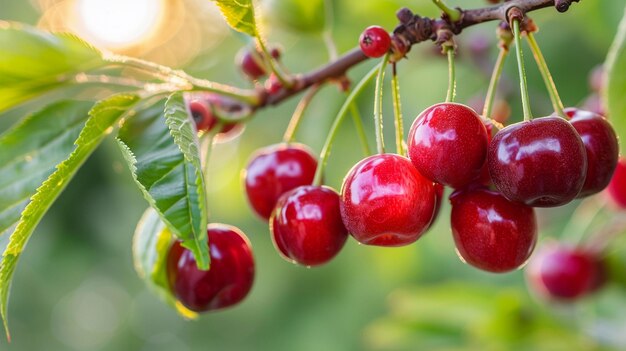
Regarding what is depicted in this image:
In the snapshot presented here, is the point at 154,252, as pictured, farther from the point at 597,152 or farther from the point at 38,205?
the point at 597,152

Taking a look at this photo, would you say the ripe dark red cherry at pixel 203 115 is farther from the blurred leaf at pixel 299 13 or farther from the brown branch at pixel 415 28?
the blurred leaf at pixel 299 13

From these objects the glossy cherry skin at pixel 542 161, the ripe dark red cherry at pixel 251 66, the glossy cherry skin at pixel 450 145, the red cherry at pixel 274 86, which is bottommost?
the glossy cherry skin at pixel 542 161

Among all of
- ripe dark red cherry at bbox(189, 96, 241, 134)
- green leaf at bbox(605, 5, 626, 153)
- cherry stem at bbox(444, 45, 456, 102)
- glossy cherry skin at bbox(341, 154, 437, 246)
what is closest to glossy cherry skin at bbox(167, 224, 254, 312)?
ripe dark red cherry at bbox(189, 96, 241, 134)

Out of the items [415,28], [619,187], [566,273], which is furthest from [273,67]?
[566,273]

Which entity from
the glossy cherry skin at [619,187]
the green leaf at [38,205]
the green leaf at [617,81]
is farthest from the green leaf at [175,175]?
the glossy cherry skin at [619,187]

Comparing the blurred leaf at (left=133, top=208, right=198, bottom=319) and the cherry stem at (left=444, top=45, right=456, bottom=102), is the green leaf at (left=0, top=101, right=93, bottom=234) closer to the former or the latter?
the blurred leaf at (left=133, top=208, right=198, bottom=319)

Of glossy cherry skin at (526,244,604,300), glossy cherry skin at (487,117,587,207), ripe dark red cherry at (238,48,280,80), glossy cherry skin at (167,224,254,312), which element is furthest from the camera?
glossy cherry skin at (526,244,604,300)
